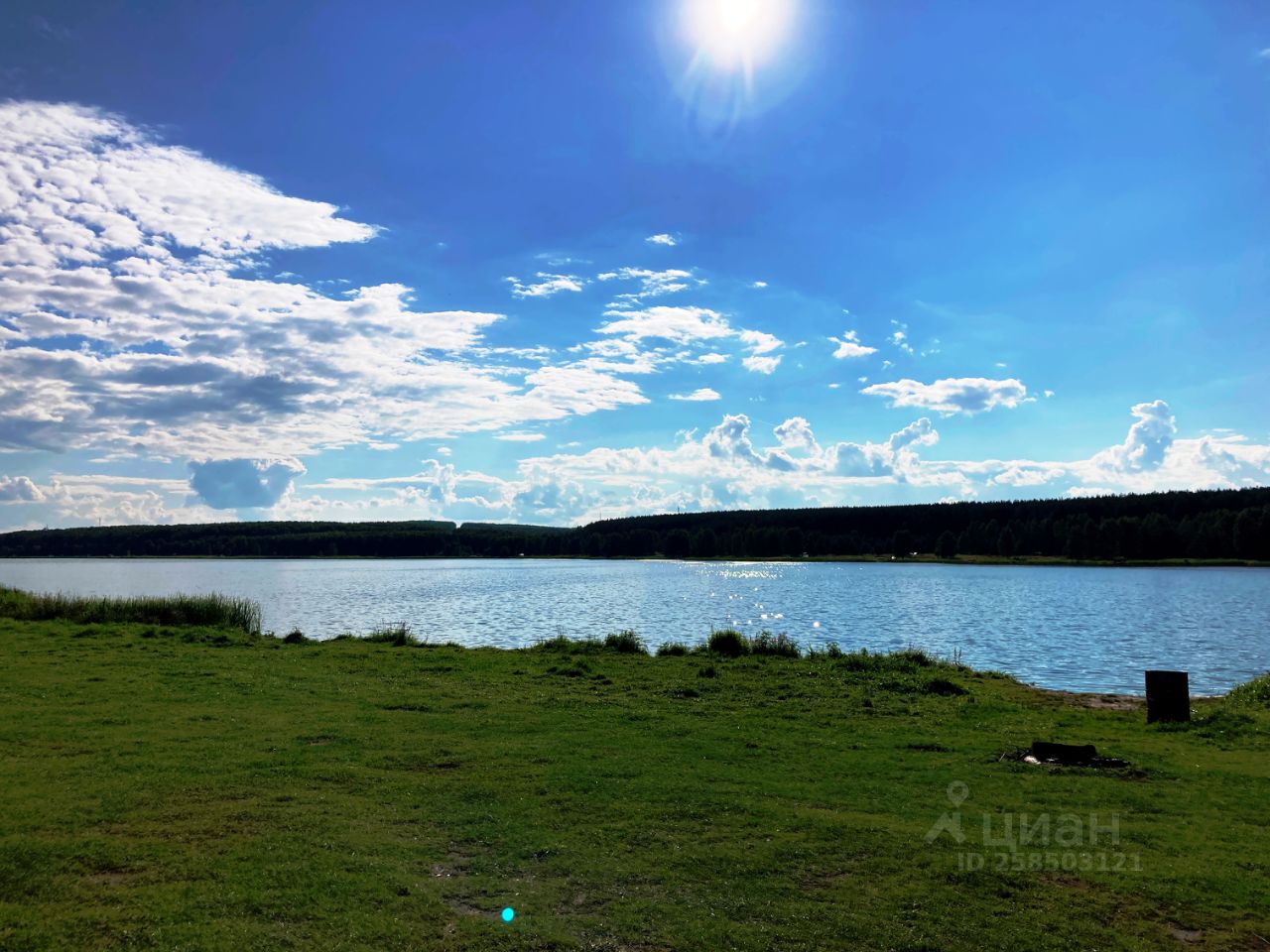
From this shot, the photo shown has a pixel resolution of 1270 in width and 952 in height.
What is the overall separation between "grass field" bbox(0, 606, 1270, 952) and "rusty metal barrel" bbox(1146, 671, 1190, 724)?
519 millimetres

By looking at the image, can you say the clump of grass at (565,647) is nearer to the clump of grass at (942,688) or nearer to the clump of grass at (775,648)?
the clump of grass at (775,648)

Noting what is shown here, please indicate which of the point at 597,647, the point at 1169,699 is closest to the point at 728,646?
the point at 597,647

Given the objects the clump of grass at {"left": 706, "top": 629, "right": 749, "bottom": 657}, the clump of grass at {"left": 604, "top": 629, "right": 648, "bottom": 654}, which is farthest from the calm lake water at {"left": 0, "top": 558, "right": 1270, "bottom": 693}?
the clump of grass at {"left": 604, "top": 629, "right": 648, "bottom": 654}

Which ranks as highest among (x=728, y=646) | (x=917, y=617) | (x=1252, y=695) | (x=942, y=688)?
(x=1252, y=695)

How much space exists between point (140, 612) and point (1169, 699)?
3572cm

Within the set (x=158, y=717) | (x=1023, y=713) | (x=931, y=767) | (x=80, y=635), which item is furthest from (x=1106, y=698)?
(x=80, y=635)

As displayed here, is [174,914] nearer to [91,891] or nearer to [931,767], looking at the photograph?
[91,891]

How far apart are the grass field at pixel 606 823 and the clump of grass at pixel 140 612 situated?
1532cm

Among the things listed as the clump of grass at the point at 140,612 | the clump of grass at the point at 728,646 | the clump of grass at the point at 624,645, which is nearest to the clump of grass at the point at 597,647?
the clump of grass at the point at 624,645

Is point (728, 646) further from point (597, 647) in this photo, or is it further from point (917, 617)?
point (917, 617)

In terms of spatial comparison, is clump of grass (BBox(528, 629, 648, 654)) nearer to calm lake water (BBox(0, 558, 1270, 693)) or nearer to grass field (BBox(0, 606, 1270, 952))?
grass field (BBox(0, 606, 1270, 952))

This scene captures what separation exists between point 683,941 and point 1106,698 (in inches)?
767

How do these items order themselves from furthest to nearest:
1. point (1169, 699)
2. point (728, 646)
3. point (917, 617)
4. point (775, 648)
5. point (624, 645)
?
point (917, 617)
point (624, 645)
point (775, 648)
point (728, 646)
point (1169, 699)

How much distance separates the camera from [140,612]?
33.2m
